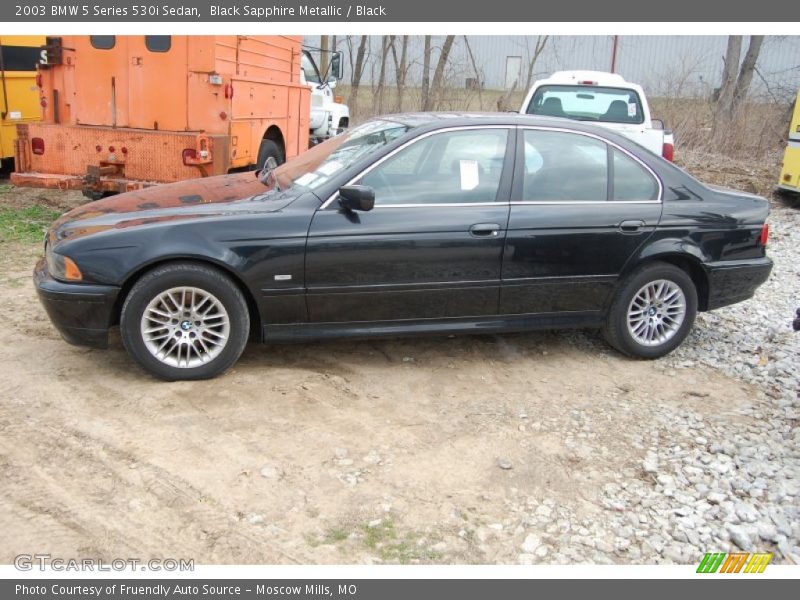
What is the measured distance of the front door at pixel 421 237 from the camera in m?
4.52

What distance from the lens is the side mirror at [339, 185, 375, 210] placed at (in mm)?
4398

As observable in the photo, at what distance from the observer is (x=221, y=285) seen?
4391mm

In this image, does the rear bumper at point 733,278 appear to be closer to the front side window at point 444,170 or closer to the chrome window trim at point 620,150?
the chrome window trim at point 620,150

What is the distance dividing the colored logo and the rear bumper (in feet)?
8.16

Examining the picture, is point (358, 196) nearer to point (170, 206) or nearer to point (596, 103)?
point (170, 206)

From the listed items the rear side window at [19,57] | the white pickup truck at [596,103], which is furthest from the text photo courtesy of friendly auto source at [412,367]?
the rear side window at [19,57]

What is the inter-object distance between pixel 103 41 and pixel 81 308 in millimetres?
5158

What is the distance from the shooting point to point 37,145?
8320 mm

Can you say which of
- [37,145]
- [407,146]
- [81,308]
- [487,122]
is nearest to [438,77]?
[37,145]

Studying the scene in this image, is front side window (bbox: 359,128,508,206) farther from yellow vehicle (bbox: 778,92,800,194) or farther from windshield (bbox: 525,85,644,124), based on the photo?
yellow vehicle (bbox: 778,92,800,194)

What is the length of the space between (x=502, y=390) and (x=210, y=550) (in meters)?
2.25

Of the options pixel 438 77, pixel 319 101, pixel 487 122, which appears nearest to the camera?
pixel 487 122

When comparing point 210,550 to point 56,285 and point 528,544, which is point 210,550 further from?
point 56,285

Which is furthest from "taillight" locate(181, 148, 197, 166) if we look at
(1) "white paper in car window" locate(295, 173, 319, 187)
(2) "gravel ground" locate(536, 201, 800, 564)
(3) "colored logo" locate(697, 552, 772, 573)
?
(3) "colored logo" locate(697, 552, 772, 573)
